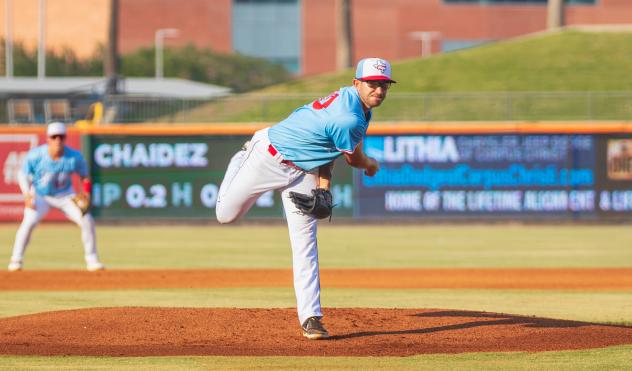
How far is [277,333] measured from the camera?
908cm

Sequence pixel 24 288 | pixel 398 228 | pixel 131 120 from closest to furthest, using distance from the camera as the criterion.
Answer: pixel 24 288
pixel 398 228
pixel 131 120

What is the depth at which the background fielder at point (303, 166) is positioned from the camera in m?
8.53

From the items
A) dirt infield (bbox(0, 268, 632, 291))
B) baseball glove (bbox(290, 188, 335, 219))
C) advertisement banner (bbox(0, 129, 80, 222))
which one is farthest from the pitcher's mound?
advertisement banner (bbox(0, 129, 80, 222))

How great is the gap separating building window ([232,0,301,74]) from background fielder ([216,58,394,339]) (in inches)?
2337

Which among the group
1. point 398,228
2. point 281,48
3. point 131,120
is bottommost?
point 398,228

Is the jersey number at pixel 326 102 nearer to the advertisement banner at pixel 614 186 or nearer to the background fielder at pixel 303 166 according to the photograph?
the background fielder at pixel 303 166

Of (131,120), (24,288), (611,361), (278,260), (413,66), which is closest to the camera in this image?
(611,361)

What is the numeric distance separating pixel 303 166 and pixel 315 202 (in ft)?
1.06

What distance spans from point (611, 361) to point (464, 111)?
2174 centimetres

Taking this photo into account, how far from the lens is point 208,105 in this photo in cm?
2977

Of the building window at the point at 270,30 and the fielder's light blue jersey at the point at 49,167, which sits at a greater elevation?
the building window at the point at 270,30

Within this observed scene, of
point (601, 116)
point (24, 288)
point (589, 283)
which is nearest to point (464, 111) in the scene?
point (601, 116)

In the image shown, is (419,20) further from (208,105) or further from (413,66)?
(208,105)

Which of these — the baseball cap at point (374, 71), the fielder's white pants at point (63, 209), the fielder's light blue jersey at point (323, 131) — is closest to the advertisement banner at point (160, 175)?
the fielder's white pants at point (63, 209)
